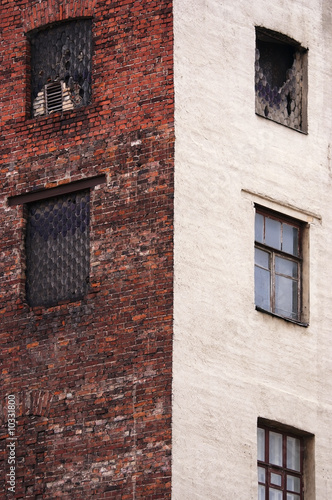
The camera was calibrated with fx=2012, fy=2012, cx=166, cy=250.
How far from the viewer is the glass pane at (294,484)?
3231 cm

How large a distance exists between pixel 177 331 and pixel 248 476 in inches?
101

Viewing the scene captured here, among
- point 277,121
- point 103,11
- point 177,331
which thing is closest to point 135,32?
point 103,11

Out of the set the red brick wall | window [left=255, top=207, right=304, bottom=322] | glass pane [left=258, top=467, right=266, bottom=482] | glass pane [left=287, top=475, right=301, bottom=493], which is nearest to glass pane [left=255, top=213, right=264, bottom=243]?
window [left=255, top=207, right=304, bottom=322]

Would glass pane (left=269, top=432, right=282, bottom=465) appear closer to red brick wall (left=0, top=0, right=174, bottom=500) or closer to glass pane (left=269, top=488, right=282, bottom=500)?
glass pane (left=269, top=488, right=282, bottom=500)

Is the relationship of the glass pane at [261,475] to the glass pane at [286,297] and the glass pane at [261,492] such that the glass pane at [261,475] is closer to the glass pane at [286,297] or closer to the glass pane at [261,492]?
the glass pane at [261,492]

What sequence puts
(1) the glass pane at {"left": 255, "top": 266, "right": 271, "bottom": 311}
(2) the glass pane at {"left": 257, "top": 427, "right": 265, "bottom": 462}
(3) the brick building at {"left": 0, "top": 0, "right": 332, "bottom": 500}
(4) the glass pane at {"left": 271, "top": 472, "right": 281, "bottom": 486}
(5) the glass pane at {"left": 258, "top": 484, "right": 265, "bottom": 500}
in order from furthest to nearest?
(1) the glass pane at {"left": 255, "top": 266, "right": 271, "bottom": 311}
(4) the glass pane at {"left": 271, "top": 472, "right": 281, "bottom": 486}
(2) the glass pane at {"left": 257, "top": 427, "right": 265, "bottom": 462}
(5) the glass pane at {"left": 258, "top": 484, "right": 265, "bottom": 500}
(3) the brick building at {"left": 0, "top": 0, "right": 332, "bottom": 500}

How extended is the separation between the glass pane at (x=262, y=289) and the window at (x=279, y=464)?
2059 millimetres

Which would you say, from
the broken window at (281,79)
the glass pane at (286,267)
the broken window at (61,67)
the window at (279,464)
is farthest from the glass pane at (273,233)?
the broken window at (61,67)

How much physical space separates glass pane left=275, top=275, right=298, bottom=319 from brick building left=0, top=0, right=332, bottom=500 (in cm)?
2

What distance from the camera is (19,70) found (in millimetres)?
34062

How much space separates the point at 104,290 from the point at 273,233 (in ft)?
10.5

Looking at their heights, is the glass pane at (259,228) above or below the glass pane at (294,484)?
above

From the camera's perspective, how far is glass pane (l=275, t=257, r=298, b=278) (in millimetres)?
33219

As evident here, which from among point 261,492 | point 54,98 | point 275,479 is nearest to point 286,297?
point 275,479
